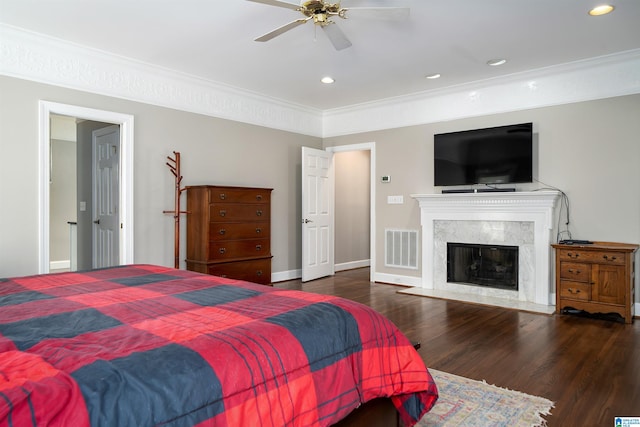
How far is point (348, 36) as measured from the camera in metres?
3.83

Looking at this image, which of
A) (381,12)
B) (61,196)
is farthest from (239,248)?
(61,196)

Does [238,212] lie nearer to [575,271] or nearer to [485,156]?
[485,156]

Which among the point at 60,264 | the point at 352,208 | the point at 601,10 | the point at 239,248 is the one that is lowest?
the point at 60,264

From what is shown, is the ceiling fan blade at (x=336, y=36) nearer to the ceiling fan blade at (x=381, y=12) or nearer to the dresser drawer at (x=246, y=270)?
the ceiling fan blade at (x=381, y=12)

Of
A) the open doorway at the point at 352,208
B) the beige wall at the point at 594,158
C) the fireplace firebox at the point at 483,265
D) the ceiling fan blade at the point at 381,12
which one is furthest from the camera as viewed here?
the open doorway at the point at 352,208

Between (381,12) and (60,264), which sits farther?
(60,264)

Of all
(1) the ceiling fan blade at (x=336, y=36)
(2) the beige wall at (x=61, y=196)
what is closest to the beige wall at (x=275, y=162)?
(1) the ceiling fan blade at (x=336, y=36)

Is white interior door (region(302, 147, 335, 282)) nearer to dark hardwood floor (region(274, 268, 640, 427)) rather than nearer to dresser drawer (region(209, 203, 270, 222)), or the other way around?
dresser drawer (region(209, 203, 270, 222))

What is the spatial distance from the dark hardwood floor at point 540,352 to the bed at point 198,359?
4.03 ft

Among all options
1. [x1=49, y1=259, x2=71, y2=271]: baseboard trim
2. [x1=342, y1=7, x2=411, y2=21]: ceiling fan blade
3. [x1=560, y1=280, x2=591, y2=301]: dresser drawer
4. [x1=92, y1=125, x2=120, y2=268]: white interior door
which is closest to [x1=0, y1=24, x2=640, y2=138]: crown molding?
[x1=92, y1=125, x2=120, y2=268]: white interior door

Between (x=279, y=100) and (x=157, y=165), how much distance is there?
2.10 m

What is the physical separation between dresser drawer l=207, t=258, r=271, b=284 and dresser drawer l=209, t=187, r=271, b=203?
745 mm

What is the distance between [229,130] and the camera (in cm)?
548

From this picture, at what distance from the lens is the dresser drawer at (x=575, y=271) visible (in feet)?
13.6
